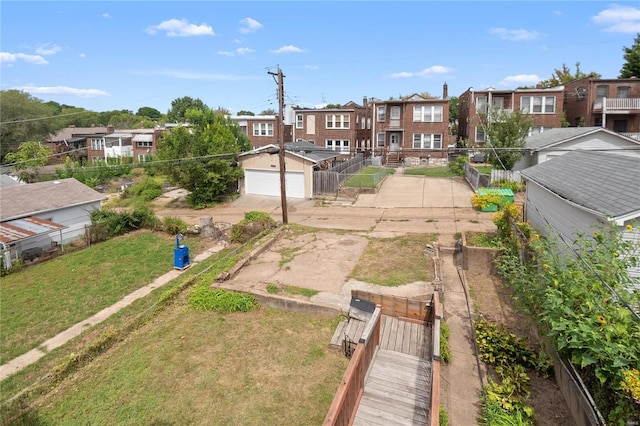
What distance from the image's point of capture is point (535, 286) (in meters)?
7.50

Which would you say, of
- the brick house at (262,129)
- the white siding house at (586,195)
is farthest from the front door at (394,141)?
the white siding house at (586,195)

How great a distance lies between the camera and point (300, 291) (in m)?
13.0

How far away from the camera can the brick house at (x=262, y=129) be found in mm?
48656

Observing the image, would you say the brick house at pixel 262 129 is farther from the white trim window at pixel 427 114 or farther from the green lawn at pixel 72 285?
the green lawn at pixel 72 285

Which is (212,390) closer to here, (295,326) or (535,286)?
(295,326)

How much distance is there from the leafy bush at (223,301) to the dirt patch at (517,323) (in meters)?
6.97

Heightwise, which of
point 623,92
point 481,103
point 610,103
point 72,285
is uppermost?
point 623,92

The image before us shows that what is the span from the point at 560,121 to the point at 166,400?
44608 millimetres

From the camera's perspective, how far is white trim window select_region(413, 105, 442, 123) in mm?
42031

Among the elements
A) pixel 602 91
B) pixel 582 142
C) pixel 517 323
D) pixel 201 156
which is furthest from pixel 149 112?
pixel 517 323

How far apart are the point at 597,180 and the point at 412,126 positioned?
3201cm

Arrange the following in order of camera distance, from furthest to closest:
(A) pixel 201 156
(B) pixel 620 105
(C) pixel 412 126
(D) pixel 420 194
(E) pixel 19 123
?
(E) pixel 19 123, (C) pixel 412 126, (B) pixel 620 105, (D) pixel 420 194, (A) pixel 201 156

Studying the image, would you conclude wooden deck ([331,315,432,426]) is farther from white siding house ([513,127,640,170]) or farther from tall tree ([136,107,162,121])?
tall tree ([136,107,162,121])

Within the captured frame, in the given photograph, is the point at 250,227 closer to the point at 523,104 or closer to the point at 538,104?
the point at 523,104
